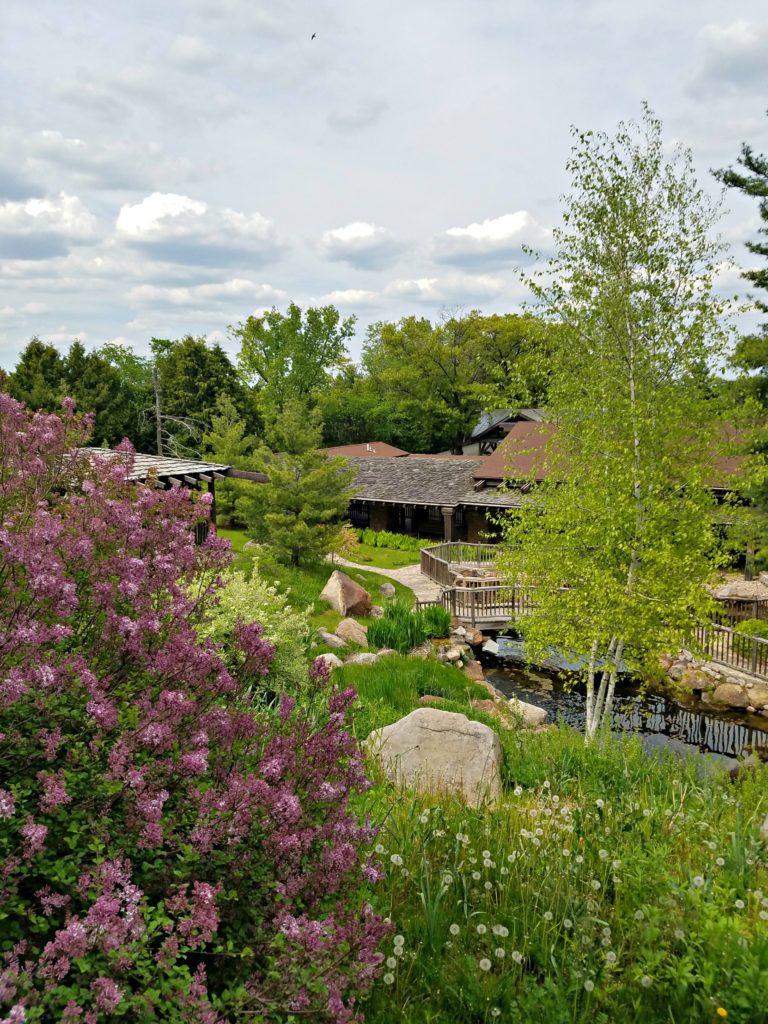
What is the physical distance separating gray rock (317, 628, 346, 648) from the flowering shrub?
487 inches

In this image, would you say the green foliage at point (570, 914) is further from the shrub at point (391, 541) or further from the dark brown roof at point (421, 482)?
the shrub at point (391, 541)

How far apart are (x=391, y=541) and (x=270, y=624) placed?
2519 centimetres

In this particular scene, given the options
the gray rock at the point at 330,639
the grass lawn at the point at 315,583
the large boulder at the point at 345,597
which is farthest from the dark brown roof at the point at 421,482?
the gray rock at the point at 330,639

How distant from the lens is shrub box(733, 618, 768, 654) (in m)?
17.0

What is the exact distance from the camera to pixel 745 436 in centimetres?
1327

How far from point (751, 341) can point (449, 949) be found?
19.5 metres

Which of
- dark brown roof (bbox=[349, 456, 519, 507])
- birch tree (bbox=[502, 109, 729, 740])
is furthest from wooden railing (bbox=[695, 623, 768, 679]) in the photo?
dark brown roof (bbox=[349, 456, 519, 507])

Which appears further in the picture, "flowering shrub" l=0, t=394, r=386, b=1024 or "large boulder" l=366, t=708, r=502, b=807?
"large boulder" l=366, t=708, r=502, b=807

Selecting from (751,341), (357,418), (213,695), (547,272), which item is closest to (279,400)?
(357,418)

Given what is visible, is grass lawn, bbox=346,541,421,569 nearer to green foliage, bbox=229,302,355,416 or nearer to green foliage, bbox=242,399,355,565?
green foliage, bbox=242,399,355,565

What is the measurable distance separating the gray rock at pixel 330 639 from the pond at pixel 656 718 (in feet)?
14.8

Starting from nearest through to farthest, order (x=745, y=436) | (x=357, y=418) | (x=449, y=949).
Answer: (x=449, y=949) < (x=745, y=436) < (x=357, y=418)

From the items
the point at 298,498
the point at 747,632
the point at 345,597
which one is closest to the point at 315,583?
the point at 345,597

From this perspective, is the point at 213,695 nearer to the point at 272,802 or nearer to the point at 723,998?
the point at 272,802
